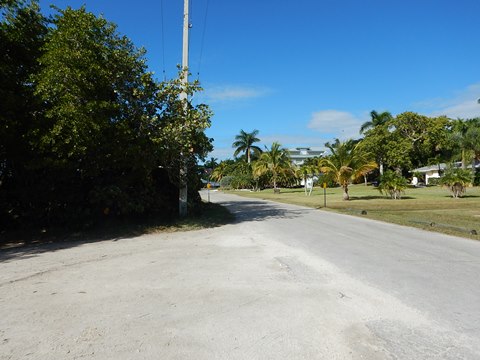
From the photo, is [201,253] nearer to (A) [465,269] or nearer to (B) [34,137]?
(A) [465,269]

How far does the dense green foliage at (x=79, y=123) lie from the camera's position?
12.7 m

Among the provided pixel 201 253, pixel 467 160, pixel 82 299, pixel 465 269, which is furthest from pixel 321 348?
pixel 467 160

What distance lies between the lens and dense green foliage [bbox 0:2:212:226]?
12672 mm

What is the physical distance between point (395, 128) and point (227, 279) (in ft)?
209

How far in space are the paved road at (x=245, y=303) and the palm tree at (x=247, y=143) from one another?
242ft

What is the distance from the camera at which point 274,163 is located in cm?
6003

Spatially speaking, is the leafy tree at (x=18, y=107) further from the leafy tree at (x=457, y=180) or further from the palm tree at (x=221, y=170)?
the palm tree at (x=221, y=170)

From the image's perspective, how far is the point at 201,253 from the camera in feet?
32.0

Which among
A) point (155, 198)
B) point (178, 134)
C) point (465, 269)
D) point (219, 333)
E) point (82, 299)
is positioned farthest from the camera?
point (155, 198)

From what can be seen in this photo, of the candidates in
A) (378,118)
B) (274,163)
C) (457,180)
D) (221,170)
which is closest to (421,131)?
(378,118)

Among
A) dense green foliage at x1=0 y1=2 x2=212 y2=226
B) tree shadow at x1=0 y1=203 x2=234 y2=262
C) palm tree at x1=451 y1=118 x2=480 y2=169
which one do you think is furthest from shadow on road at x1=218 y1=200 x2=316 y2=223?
palm tree at x1=451 y1=118 x2=480 y2=169

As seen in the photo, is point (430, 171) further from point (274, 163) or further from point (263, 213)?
point (263, 213)

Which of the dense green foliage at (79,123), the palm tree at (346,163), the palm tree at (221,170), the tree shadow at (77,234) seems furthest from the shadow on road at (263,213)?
the palm tree at (221,170)

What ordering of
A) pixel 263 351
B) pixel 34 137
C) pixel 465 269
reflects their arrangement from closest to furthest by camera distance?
pixel 263 351
pixel 465 269
pixel 34 137
